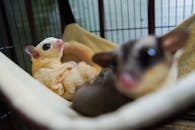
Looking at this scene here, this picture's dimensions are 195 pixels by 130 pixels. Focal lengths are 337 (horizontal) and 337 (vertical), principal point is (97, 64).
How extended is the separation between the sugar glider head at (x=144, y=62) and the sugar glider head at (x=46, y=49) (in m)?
0.57

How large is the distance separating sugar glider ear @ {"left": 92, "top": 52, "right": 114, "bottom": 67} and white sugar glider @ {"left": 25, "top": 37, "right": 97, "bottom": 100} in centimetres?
47

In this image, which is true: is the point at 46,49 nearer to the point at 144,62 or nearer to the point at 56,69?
the point at 56,69

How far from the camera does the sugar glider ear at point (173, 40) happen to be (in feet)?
1.68

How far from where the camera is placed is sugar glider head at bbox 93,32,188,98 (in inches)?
17.8

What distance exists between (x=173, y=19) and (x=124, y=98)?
55.8 inches

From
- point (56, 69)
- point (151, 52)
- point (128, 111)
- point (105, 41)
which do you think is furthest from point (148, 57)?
point (105, 41)

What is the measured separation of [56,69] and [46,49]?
0.23ft

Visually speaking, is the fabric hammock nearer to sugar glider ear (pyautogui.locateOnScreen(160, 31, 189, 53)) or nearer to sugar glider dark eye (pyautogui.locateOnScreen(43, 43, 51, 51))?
sugar glider ear (pyautogui.locateOnScreen(160, 31, 189, 53))

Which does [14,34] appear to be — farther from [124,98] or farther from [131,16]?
[124,98]

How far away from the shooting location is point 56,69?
3.49ft

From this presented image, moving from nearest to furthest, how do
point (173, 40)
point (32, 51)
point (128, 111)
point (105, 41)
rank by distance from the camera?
point (128, 111)
point (173, 40)
point (32, 51)
point (105, 41)

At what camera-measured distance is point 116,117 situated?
38cm

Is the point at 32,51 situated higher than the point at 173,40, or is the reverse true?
the point at 173,40

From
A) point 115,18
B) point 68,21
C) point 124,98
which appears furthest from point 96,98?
point 115,18
